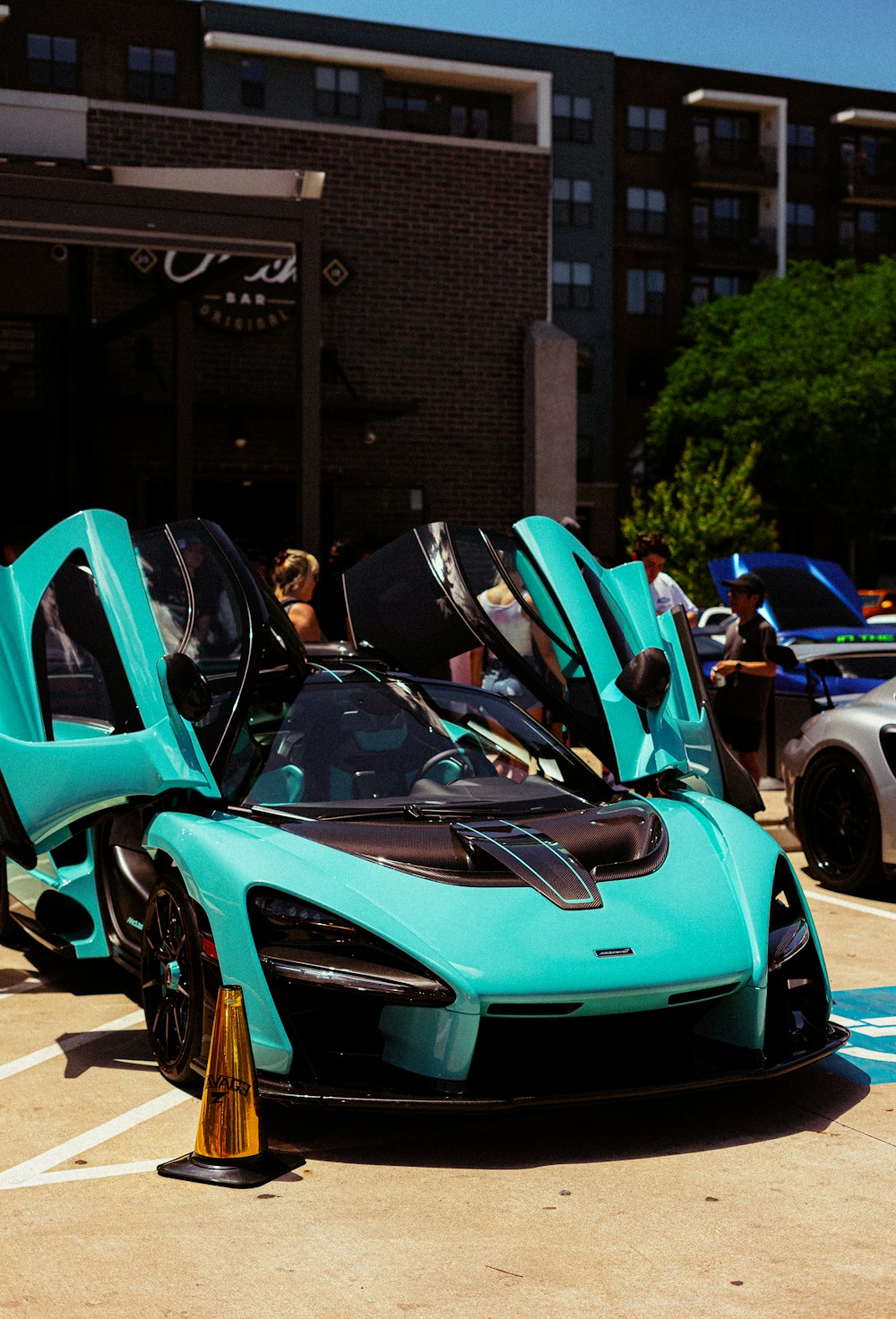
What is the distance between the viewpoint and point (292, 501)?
22891 mm

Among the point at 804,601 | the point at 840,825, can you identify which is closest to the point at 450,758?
the point at 840,825

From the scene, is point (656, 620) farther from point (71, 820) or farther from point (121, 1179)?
point (121, 1179)

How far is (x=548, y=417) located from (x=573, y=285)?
33.7 meters

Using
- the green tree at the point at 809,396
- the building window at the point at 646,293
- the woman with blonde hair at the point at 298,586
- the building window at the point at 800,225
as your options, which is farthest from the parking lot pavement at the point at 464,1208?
the building window at the point at 800,225

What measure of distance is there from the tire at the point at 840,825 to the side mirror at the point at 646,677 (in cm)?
290

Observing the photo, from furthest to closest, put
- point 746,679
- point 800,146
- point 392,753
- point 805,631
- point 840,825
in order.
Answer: point 800,146 → point 805,631 → point 746,679 → point 840,825 → point 392,753

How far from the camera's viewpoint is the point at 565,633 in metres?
6.06

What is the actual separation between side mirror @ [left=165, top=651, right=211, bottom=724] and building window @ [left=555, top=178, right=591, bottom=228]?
52.3 metres

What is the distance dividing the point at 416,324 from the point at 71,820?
1797 cm

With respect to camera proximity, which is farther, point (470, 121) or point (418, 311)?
point (470, 121)

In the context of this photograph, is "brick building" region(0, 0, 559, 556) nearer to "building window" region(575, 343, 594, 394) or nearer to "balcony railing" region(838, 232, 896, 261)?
"building window" region(575, 343, 594, 394)

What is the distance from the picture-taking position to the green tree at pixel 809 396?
48188 mm

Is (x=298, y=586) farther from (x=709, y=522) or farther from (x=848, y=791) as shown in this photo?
(x=709, y=522)

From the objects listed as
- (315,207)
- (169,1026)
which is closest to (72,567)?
(169,1026)
